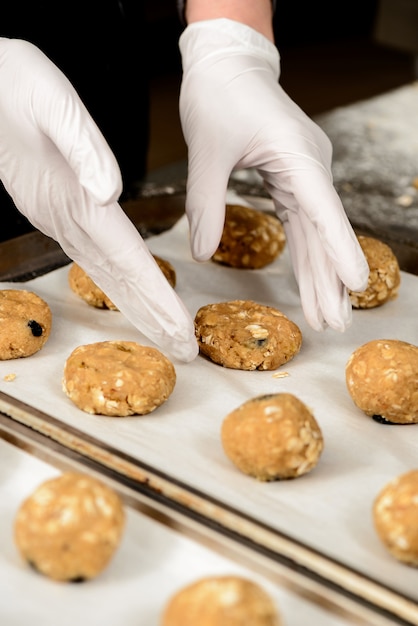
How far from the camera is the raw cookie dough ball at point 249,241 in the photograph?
2139 mm

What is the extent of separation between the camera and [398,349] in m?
1.64

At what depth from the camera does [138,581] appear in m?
1.19

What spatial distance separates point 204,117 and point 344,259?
483 mm

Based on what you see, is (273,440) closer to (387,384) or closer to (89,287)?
(387,384)

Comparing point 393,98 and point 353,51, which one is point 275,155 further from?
point 353,51

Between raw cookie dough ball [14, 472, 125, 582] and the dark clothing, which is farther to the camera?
the dark clothing

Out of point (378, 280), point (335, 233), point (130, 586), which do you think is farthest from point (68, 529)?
point (378, 280)

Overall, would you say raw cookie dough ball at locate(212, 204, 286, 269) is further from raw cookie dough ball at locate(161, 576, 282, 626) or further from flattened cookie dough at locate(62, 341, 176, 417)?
raw cookie dough ball at locate(161, 576, 282, 626)

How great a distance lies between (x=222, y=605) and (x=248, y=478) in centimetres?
37

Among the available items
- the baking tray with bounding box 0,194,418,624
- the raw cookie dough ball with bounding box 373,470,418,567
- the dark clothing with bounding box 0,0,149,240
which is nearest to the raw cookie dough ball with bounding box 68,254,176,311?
the baking tray with bounding box 0,194,418,624

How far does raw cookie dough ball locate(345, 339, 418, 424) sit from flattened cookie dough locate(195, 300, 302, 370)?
6.6 inches

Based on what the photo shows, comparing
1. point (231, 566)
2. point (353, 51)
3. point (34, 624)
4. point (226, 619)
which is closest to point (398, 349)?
point (231, 566)

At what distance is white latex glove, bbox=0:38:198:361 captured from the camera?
1.62 m

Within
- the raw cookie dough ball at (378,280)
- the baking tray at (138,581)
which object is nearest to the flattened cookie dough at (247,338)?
the raw cookie dough ball at (378,280)
